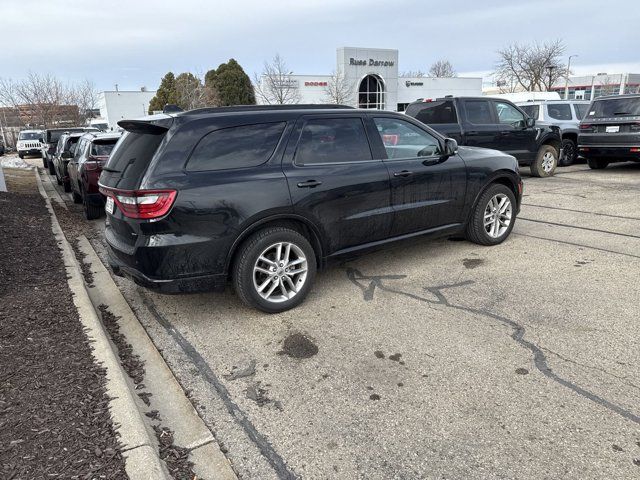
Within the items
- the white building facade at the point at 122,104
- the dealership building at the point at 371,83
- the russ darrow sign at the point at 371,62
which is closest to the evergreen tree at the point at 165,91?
the dealership building at the point at 371,83

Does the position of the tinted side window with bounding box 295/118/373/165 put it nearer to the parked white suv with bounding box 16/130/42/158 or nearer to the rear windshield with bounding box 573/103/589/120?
the rear windshield with bounding box 573/103/589/120

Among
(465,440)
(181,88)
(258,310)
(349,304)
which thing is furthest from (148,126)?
(181,88)

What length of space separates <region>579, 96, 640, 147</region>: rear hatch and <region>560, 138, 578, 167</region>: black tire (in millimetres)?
1551

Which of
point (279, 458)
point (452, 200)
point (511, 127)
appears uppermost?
point (511, 127)

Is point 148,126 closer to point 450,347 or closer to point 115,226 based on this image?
point 115,226

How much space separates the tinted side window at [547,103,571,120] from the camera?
1412 cm

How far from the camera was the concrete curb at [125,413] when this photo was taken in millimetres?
2365

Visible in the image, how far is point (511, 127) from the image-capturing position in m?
11.0

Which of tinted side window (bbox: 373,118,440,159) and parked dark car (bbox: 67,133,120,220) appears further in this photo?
parked dark car (bbox: 67,133,120,220)

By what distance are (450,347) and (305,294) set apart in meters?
1.44

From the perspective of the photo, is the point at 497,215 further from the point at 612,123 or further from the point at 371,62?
the point at 371,62

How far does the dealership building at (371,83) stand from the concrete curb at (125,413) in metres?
35.8

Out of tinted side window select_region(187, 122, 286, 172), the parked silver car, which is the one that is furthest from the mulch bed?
the parked silver car

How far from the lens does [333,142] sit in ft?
15.0
